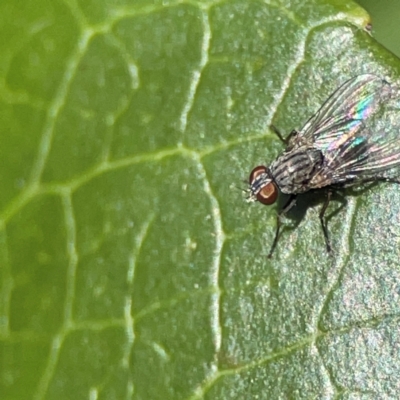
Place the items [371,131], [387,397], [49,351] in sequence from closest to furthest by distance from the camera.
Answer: [387,397]
[49,351]
[371,131]

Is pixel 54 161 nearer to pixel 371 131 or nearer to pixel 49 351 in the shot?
pixel 49 351

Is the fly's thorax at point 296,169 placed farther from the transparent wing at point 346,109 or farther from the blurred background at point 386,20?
the blurred background at point 386,20

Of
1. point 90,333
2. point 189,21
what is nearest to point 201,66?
point 189,21

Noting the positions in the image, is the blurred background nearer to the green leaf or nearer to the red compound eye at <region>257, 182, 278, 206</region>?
the green leaf

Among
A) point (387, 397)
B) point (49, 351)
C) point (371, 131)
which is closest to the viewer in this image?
point (387, 397)

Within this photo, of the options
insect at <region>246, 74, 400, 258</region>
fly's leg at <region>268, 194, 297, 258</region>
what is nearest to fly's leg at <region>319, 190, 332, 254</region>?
insect at <region>246, 74, 400, 258</region>

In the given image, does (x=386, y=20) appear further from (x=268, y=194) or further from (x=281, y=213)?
(x=281, y=213)
